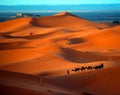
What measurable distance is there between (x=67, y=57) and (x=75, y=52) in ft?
4.81

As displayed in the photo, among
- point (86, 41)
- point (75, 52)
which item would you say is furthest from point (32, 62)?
point (86, 41)

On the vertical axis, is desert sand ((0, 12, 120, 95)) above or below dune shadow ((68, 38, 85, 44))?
above

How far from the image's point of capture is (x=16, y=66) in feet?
60.0

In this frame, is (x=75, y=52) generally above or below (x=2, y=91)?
below

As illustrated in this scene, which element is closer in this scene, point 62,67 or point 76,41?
point 62,67

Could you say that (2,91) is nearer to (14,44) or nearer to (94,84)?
(94,84)

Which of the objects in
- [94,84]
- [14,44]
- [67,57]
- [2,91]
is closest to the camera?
[2,91]

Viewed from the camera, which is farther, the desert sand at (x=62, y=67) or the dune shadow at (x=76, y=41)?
the dune shadow at (x=76, y=41)

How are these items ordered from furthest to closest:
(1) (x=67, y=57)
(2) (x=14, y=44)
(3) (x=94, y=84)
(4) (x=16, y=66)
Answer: (2) (x=14, y=44) → (1) (x=67, y=57) → (4) (x=16, y=66) → (3) (x=94, y=84)

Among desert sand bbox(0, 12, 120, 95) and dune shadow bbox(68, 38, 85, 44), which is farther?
dune shadow bbox(68, 38, 85, 44)

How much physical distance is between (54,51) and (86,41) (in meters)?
7.57

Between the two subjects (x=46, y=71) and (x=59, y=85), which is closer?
(x=59, y=85)

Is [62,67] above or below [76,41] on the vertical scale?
above

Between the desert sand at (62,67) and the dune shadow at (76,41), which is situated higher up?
the desert sand at (62,67)
